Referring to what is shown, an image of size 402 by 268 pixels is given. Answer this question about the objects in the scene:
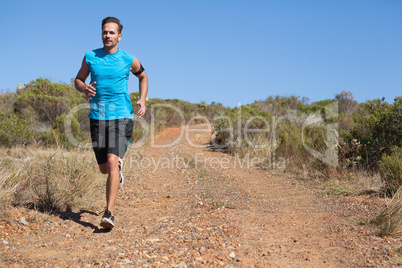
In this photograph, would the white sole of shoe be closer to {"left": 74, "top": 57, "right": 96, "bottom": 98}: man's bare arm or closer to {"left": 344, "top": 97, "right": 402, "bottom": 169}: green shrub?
{"left": 74, "top": 57, "right": 96, "bottom": 98}: man's bare arm

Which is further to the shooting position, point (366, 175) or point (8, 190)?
point (366, 175)

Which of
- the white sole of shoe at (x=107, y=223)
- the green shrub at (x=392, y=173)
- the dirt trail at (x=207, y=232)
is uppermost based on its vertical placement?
the green shrub at (x=392, y=173)

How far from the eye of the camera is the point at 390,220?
3588mm

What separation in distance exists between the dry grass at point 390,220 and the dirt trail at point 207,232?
145mm

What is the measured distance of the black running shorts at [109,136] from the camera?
4.02 meters

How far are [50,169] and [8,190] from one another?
66 centimetres

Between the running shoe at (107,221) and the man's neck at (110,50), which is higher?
the man's neck at (110,50)

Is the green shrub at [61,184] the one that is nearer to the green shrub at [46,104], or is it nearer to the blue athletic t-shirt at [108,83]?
the blue athletic t-shirt at [108,83]

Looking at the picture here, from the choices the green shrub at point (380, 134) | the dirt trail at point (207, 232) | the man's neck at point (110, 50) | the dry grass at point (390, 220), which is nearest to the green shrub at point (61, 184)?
the dirt trail at point (207, 232)

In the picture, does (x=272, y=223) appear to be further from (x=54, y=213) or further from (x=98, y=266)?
(x=54, y=213)

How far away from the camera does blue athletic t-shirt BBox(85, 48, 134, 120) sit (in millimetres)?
4012

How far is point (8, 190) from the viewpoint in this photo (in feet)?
13.3

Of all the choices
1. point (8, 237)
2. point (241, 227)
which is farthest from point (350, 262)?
point (8, 237)

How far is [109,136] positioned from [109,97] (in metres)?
0.44
